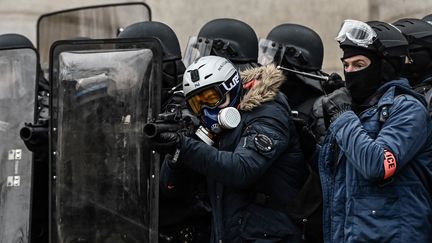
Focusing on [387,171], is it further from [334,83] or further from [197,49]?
[197,49]

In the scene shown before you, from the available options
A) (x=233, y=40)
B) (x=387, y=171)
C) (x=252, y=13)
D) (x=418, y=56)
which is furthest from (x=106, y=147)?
(x=252, y=13)

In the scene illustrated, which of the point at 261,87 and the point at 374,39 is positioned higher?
the point at 374,39

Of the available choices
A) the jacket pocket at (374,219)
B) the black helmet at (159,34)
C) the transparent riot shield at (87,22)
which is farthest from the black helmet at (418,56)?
the transparent riot shield at (87,22)

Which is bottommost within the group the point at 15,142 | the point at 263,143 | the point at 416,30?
the point at 15,142

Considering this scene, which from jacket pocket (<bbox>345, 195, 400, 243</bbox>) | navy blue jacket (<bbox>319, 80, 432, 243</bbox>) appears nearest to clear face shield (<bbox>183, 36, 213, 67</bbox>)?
navy blue jacket (<bbox>319, 80, 432, 243</bbox>)

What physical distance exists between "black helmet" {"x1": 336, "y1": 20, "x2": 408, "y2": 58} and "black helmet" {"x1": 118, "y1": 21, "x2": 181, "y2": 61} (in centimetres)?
160

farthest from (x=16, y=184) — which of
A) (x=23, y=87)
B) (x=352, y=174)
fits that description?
(x=352, y=174)

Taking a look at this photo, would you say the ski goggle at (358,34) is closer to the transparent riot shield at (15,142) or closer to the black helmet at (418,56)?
the black helmet at (418,56)

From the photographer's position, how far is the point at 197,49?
6.81 meters

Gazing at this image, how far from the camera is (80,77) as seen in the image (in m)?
5.75

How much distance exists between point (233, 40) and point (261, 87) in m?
1.23

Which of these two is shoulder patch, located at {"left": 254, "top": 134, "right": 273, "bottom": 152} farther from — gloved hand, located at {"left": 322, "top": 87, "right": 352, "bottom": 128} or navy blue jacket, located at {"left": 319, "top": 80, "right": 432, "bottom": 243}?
navy blue jacket, located at {"left": 319, "top": 80, "right": 432, "bottom": 243}

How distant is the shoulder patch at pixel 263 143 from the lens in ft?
17.6

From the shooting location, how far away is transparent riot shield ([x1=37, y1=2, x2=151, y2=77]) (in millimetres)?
9305
